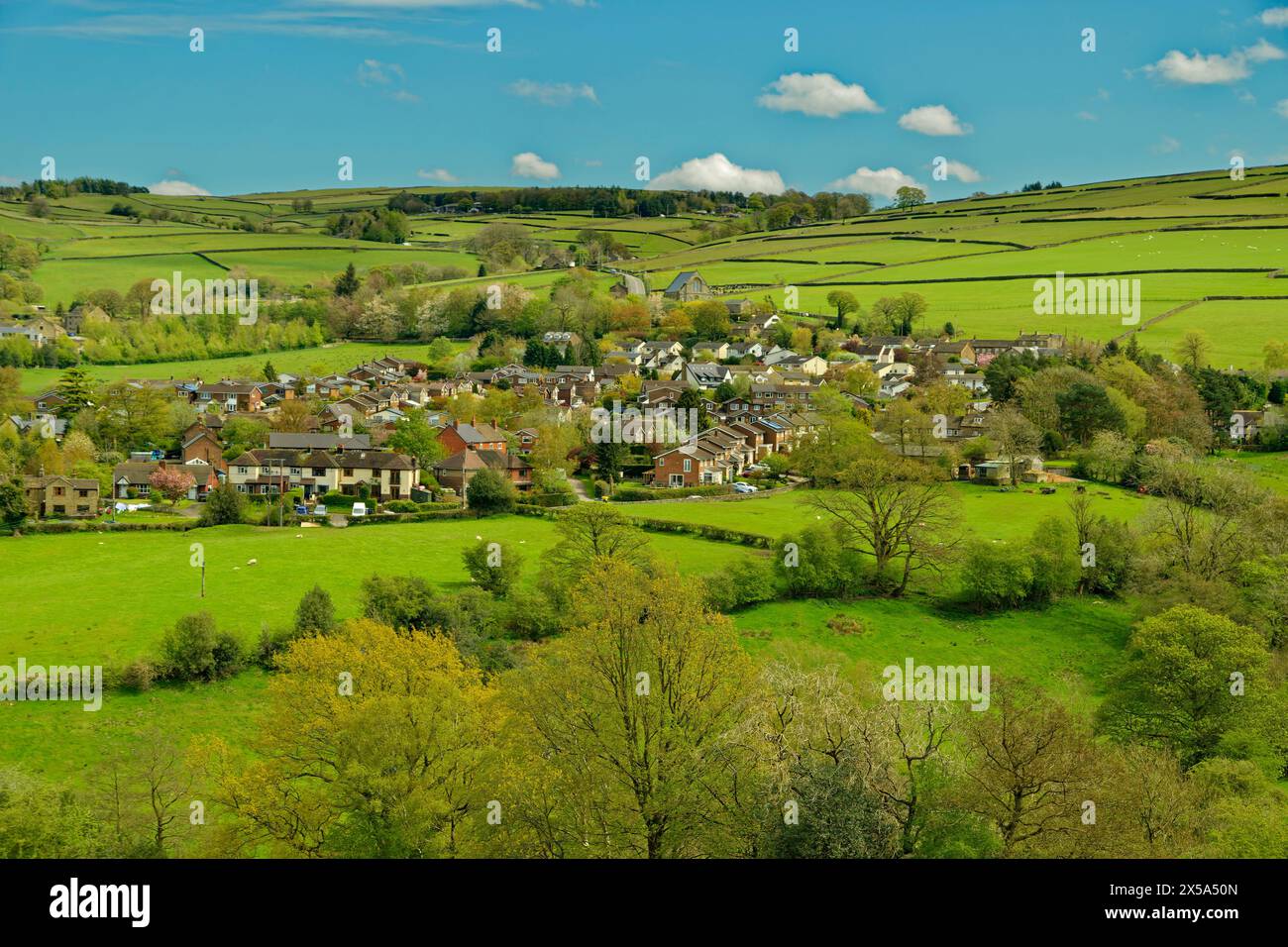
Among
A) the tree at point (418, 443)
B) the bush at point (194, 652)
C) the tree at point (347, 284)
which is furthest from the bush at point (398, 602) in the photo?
the tree at point (347, 284)

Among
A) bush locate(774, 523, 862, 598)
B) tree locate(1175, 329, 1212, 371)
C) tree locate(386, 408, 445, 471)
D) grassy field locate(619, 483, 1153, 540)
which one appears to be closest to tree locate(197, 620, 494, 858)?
bush locate(774, 523, 862, 598)

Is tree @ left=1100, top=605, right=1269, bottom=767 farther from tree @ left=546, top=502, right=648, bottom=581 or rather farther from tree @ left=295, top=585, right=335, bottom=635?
tree @ left=295, top=585, right=335, bottom=635

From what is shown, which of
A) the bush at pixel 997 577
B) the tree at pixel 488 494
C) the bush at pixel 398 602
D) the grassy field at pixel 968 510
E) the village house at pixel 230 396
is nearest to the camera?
the bush at pixel 398 602

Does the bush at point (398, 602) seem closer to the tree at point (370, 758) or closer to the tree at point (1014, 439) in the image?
the tree at point (370, 758)

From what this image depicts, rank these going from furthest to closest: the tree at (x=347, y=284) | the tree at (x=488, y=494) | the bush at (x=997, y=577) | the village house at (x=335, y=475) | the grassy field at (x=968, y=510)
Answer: the tree at (x=347, y=284), the village house at (x=335, y=475), the tree at (x=488, y=494), the grassy field at (x=968, y=510), the bush at (x=997, y=577)

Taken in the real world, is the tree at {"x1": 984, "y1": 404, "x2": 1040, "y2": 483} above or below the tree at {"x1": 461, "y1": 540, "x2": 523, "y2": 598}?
above

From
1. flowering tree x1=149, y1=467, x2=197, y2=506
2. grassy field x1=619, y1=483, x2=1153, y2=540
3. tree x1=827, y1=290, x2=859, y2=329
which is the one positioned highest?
tree x1=827, y1=290, x2=859, y2=329
